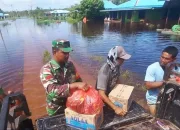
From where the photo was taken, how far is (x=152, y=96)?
10.5 feet

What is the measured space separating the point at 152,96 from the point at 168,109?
1.07 metres

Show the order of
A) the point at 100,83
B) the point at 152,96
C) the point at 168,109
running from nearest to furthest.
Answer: the point at 168,109
the point at 100,83
the point at 152,96

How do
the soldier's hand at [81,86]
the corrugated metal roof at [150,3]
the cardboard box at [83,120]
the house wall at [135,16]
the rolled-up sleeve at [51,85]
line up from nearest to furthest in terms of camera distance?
1. the cardboard box at [83,120]
2. the soldier's hand at [81,86]
3. the rolled-up sleeve at [51,85]
4. the corrugated metal roof at [150,3]
5. the house wall at [135,16]

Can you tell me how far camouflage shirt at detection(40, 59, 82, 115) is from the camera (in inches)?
82.7

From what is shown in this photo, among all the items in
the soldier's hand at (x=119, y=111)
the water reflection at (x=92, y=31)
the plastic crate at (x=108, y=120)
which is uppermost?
the soldier's hand at (x=119, y=111)

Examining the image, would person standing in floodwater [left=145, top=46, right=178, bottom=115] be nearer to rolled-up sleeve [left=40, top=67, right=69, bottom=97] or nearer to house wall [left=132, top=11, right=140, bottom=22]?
rolled-up sleeve [left=40, top=67, right=69, bottom=97]

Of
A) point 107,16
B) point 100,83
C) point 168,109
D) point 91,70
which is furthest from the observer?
point 107,16

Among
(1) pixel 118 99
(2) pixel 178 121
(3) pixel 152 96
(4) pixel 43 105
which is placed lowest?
(4) pixel 43 105

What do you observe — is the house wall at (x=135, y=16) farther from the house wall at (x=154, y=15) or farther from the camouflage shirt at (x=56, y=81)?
the camouflage shirt at (x=56, y=81)

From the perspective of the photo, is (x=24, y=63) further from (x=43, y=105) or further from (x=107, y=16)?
(x=107, y=16)

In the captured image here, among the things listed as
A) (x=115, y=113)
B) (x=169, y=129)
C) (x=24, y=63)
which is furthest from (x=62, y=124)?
(x=24, y=63)

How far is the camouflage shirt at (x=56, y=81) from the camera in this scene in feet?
6.89

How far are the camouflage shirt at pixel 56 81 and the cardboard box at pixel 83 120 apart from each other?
294 millimetres

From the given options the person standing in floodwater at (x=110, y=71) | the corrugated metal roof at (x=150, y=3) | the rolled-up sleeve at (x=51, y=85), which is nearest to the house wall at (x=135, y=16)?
the corrugated metal roof at (x=150, y=3)
